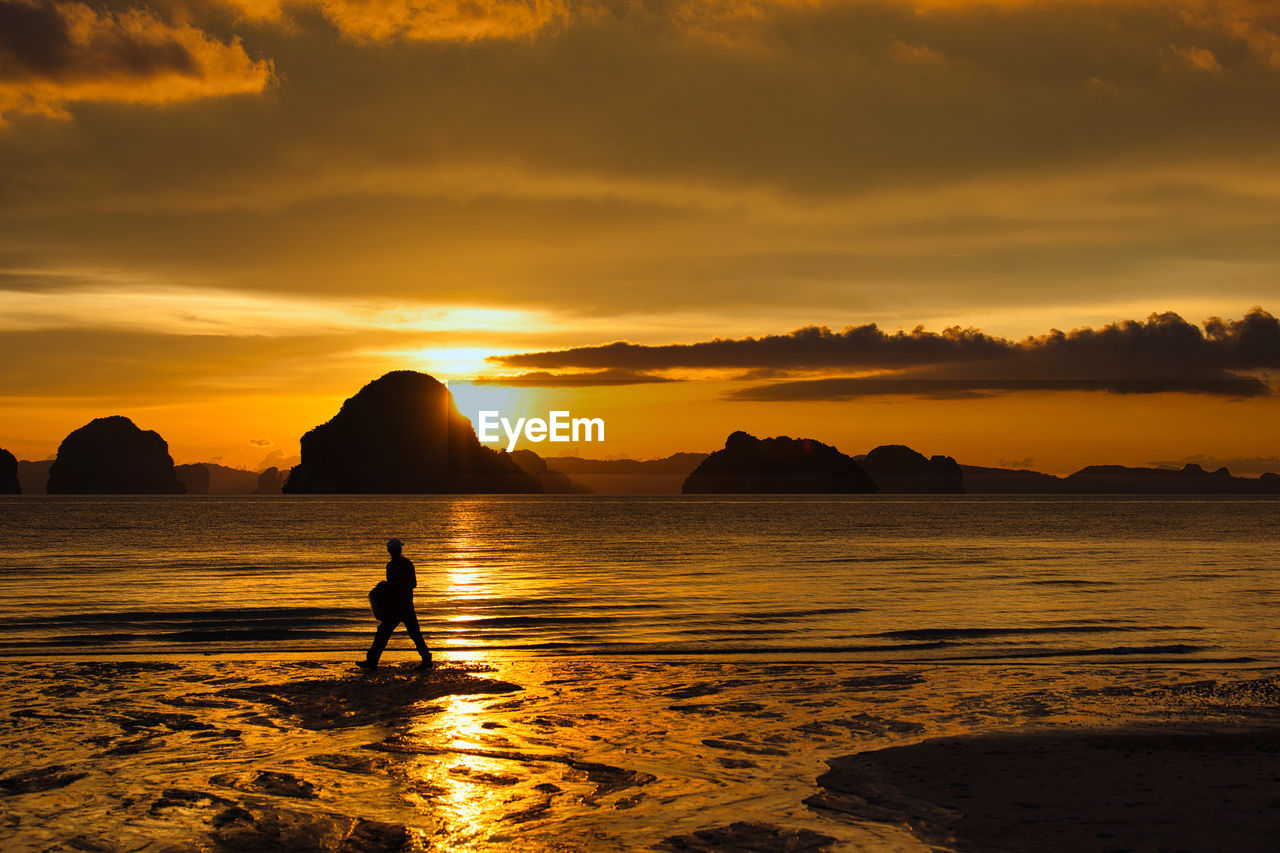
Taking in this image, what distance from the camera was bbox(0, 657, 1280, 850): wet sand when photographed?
31.6 ft

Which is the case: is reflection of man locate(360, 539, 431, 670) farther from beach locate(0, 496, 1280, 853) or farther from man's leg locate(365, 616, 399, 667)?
beach locate(0, 496, 1280, 853)

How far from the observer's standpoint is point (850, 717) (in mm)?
14938

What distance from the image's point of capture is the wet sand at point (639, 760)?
964cm

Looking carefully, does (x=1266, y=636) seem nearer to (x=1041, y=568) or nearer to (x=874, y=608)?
(x=874, y=608)

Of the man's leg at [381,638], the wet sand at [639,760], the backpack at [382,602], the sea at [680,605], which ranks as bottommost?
the sea at [680,605]

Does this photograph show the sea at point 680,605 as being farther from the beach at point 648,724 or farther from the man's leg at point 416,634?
the man's leg at point 416,634

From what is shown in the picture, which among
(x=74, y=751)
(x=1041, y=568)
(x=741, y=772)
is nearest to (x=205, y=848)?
(x=74, y=751)

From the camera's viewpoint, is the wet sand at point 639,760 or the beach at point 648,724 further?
the beach at point 648,724

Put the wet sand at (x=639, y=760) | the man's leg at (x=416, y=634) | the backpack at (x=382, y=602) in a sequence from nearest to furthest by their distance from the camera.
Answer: the wet sand at (x=639, y=760), the man's leg at (x=416, y=634), the backpack at (x=382, y=602)

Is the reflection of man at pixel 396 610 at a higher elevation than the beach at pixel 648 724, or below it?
higher

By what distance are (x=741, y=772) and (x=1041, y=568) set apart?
4255 cm

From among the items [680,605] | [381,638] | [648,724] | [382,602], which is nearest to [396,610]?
[382,602]

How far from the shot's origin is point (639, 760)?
1242 centimetres

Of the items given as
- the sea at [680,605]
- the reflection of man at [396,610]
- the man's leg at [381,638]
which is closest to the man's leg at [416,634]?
the reflection of man at [396,610]
